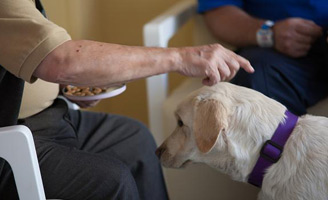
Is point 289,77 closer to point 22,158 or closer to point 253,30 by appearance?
point 253,30

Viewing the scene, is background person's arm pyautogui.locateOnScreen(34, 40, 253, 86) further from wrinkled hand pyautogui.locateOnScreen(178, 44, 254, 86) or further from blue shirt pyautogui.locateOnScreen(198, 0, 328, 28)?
blue shirt pyautogui.locateOnScreen(198, 0, 328, 28)

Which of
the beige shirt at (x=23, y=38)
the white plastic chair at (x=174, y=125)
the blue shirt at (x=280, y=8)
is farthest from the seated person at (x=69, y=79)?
the blue shirt at (x=280, y=8)

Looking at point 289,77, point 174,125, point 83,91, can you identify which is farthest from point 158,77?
point 289,77

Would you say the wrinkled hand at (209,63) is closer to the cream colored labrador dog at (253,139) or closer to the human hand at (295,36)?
the cream colored labrador dog at (253,139)

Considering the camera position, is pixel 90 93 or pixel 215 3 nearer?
pixel 90 93

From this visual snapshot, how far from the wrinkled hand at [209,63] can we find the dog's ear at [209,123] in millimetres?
63

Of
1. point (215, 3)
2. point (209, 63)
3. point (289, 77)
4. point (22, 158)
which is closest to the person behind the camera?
point (22, 158)

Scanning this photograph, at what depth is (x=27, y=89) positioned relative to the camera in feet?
3.98

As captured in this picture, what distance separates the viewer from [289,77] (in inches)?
62.1

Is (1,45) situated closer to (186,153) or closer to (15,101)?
(15,101)

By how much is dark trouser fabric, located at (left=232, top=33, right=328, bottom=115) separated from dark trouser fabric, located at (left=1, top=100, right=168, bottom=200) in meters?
0.45

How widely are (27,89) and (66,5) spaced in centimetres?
93

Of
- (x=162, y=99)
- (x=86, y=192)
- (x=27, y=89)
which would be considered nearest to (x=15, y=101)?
(x=27, y=89)

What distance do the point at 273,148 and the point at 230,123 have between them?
127mm
